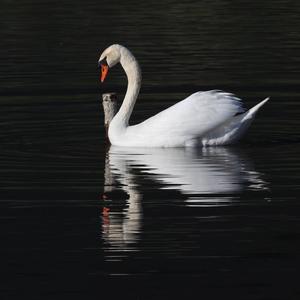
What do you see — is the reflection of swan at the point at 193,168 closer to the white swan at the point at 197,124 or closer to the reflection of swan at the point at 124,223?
the white swan at the point at 197,124

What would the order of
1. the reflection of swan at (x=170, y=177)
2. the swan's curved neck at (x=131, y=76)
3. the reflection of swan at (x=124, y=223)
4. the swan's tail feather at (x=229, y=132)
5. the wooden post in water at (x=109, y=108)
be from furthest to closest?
the wooden post in water at (x=109, y=108) < the swan's curved neck at (x=131, y=76) < the swan's tail feather at (x=229, y=132) < the reflection of swan at (x=170, y=177) < the reflection of swan at (x=124, y=223)

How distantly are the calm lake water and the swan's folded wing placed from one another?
22 centimetres

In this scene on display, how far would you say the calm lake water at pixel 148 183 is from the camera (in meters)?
9.03

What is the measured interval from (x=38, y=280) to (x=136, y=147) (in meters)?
5.43

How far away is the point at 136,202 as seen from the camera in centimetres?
1121

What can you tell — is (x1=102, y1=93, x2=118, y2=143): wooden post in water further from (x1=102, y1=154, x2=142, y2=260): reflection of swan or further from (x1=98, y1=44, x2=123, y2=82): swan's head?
(x1=102, y1=154, x2=142, y2=260): reflection of swan

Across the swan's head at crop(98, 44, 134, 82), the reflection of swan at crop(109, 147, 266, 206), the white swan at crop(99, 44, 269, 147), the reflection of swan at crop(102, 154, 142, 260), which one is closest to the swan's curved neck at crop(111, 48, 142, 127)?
the swan's head at crop(98, 44, 134, 82)

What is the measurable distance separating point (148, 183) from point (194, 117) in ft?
6.33

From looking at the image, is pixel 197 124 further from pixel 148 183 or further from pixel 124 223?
pixel 124 223

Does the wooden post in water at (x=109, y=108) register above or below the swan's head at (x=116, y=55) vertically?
below

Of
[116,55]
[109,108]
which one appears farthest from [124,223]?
[109,108]

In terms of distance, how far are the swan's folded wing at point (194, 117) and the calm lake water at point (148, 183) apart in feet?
0.73

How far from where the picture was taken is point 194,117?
13859 millimetres

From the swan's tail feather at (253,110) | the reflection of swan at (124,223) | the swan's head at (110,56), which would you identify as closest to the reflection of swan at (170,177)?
the reflection of swan at (124,223)
